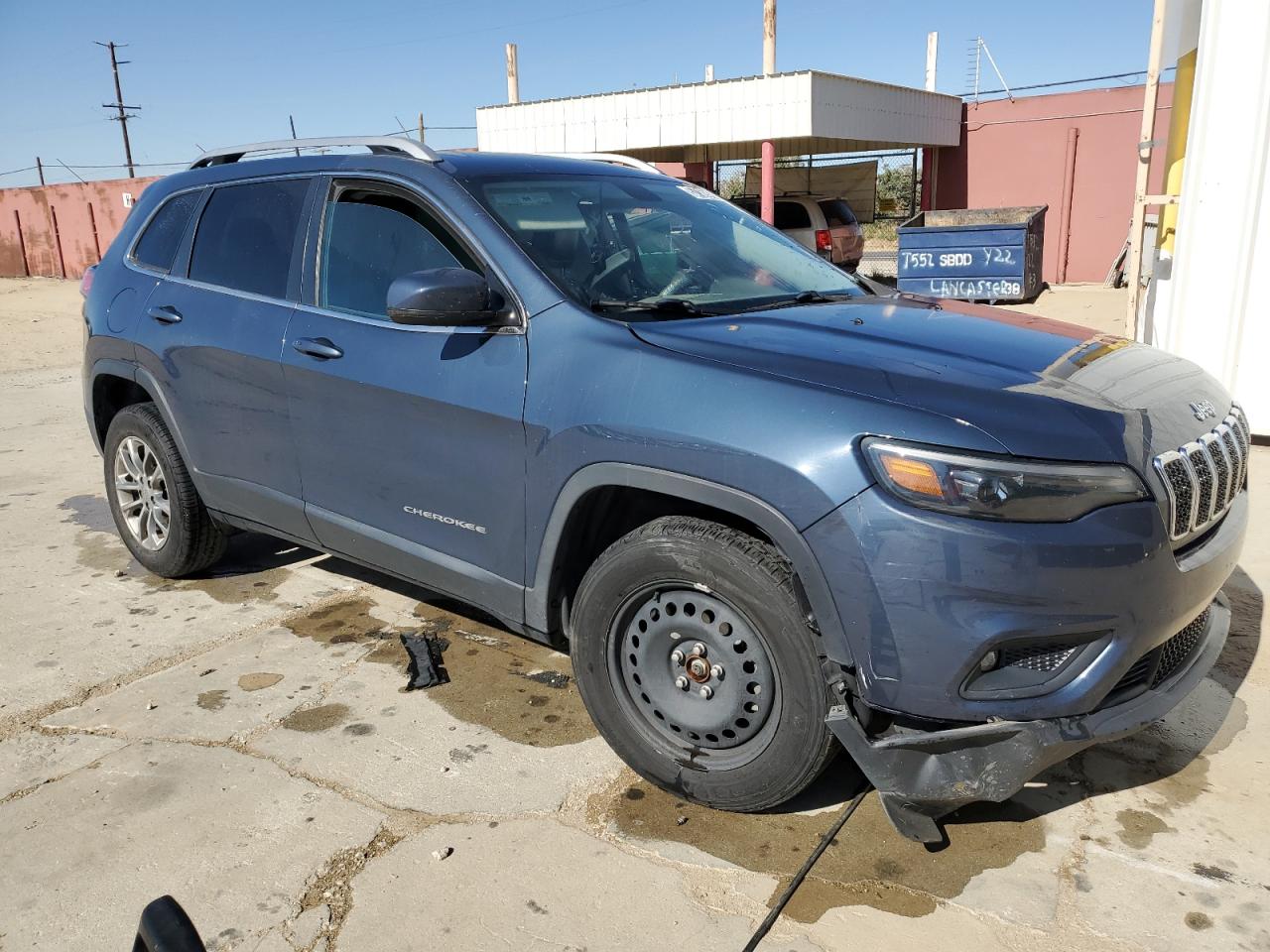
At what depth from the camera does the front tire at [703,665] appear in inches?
97.9

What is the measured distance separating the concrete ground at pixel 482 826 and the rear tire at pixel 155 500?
22.6 inches

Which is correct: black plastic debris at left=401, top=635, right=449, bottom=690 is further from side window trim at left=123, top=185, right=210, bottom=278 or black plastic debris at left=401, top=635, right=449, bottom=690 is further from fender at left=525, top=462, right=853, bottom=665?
side window trim at left=123, top=185, right=210, bottom=278

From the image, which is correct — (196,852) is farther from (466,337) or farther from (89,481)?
(89,481)

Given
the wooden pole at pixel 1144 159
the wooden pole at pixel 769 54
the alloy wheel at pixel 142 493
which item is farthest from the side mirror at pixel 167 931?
the wooden pole at pixel 769 54

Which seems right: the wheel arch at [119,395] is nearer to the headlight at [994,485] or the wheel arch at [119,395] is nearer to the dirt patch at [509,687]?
the dirt patch at [509,687]

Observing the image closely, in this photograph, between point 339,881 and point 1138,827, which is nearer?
point 339,881

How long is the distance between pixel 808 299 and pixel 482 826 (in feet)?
6.58

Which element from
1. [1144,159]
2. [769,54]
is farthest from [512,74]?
[1144,159]

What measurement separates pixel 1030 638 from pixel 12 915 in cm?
255

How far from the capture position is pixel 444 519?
3242 millimetres

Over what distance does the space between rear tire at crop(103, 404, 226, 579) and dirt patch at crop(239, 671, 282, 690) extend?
3.42ft

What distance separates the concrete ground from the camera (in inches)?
94.4

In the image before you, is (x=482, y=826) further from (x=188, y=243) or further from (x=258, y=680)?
(x=188, y=243)

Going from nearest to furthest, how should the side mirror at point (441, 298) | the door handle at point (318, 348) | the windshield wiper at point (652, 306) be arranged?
1. the side mirror at point (441, 298)
2. the windshield wiper at point (652, 306)
3. the door handle at point (318, 348)
